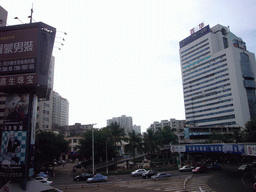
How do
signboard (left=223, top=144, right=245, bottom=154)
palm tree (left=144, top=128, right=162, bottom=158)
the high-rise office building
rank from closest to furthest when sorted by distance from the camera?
signboard (left=223, top=144, right=245, bottom=154), palm tree (left=144, top=128, right=162, bottom=158), the high-rise office building

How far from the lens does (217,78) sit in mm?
116875

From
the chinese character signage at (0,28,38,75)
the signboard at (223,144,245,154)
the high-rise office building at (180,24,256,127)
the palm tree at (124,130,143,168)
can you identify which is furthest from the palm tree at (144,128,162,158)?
the high-rise office building at (180,24,256,127)

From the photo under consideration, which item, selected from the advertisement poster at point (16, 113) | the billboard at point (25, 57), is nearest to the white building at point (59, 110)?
the billboard at point (25, 57)

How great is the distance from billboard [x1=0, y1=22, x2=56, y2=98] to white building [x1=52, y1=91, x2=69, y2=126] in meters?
142

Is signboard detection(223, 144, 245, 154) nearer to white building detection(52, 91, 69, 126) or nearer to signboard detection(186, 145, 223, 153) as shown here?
signboard detection(186, 145, 223, 153)

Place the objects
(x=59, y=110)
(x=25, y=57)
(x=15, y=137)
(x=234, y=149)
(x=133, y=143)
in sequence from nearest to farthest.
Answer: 1. (x=15, y=137)
2. (x=25, y=57)
3. (x=234, y=149)
4. (x=133, y=143)
5. (x=59, y=110)

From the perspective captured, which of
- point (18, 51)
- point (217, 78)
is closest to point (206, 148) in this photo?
point (18, 51)

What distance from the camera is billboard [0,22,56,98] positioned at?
23578mm

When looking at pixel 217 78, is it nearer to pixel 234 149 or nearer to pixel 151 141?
pixel 151 141

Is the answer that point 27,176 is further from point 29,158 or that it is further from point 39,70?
point 39,70

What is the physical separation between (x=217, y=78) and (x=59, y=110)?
421 ft

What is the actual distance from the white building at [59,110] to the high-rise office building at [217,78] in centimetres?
10403

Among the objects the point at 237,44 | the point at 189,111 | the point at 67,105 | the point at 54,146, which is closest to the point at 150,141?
the point at 54,146

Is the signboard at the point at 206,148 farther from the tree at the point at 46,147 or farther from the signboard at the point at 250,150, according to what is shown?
the tree at the point at 46,147
